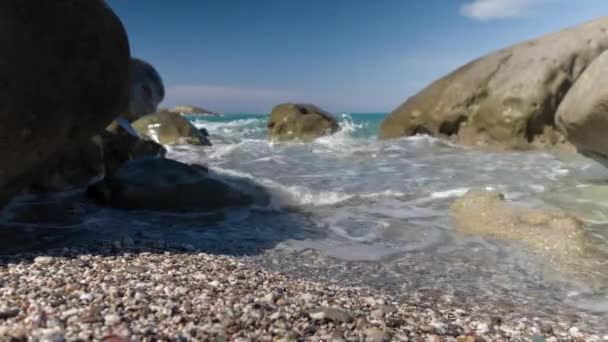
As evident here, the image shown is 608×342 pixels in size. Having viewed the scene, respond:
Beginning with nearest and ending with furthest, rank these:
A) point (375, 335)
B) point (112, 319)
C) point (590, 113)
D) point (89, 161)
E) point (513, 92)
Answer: point (112, 319) → point (375, 335) → point (590, 113) → point (89, 161) → point (513, 92)

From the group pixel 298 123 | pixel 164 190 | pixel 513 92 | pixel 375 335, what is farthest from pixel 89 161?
pixel 298 123

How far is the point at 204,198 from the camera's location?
583cm

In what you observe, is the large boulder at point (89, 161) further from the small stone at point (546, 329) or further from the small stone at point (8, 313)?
the small stone at point (546, 329)

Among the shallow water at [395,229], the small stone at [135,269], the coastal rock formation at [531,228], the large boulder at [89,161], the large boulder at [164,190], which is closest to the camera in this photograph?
the small stone at [135,269]

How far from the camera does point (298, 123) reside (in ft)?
59.8

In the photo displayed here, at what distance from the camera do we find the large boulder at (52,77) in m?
3.57

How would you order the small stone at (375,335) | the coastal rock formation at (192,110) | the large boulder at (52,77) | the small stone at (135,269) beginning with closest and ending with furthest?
the small stone at (375,335) < the small stone at (135,269) < the large boulder at (52,77) < the coastal rock formation at (192,110)

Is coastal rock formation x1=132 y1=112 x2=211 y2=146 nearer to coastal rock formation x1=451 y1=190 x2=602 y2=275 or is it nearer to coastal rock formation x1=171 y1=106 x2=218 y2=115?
coastal rock formation x1=451 y1=190 x2=602 y2=275

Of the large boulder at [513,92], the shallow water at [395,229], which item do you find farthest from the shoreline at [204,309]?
the large boulder at [513,92]

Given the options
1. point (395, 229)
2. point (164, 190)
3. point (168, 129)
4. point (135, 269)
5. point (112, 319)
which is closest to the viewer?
point (112, 319)

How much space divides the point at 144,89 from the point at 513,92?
33.9 feet

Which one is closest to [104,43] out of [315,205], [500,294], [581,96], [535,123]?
[315,205]

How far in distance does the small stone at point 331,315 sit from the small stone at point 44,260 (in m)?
1.75

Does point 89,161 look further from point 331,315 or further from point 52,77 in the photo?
point 331,315
